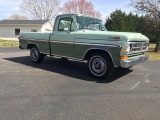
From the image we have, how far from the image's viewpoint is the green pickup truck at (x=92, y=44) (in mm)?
6297

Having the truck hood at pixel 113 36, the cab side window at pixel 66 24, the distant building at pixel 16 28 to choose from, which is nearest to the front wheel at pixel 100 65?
the truck hood at pixel 113 36

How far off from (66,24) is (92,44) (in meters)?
1.64

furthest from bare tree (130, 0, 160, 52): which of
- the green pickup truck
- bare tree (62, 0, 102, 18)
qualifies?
bare tree (62, 0, 102, 18)

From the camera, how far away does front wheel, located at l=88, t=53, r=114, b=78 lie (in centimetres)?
669

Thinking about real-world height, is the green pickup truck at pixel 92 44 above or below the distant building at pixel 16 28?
below

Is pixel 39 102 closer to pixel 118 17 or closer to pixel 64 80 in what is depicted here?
pixel 64 80

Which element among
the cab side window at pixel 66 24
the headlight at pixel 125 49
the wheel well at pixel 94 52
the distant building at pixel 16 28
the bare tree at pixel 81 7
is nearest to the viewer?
the headlight at pixel 125 49

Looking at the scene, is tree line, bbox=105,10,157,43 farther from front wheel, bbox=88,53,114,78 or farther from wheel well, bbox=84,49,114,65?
front wheel, bbox=88,53,114,78

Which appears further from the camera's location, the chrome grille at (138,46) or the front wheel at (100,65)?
the front wheel at (100,65)

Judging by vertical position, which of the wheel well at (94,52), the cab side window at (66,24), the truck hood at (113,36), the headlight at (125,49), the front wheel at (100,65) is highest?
the cab side window at (66,24)

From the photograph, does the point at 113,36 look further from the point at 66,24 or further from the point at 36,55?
the point at 36,55

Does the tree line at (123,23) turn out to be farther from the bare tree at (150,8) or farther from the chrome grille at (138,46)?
the chrome grille at (138,46)

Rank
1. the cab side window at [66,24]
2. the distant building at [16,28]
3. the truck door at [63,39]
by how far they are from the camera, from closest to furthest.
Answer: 1. the truck door at [63,39]
2. the cab side window at [66,24]
3. the distant building at [16,28]

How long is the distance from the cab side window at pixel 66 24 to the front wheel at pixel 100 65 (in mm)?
1396
